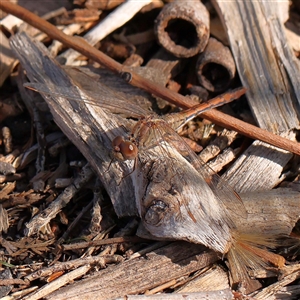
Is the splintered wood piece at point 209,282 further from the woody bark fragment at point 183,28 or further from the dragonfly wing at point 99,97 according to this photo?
the woody bark fragment at point 183,28

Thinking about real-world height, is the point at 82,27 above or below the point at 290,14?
above

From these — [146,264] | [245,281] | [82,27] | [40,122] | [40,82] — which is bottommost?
[245,281]

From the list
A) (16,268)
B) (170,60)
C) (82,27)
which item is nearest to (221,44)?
(170,60)

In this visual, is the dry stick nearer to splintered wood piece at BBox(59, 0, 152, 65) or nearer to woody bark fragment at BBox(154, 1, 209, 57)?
splintered wood piece at BBox(59, 0, 152, 65)

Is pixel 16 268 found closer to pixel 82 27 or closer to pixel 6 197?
pixel 6 197

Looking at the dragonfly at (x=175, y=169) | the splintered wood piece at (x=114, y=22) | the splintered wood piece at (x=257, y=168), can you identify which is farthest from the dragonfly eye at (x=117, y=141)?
the splintered wood piece at (x=114, y=22)

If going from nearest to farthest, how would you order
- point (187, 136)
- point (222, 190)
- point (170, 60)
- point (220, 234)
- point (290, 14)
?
1. point (220, 234)
2. point (222, 190)
3. point (187, 136)
4. point (170, 60)
5. point (290, 14)

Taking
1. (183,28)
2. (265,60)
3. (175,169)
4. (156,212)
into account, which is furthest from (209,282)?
(183,28)

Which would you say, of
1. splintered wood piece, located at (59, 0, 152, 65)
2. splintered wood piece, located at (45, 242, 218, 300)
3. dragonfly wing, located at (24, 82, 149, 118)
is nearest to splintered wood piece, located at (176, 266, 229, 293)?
splintered wood piece, located at (45, 242, 218, 300)
